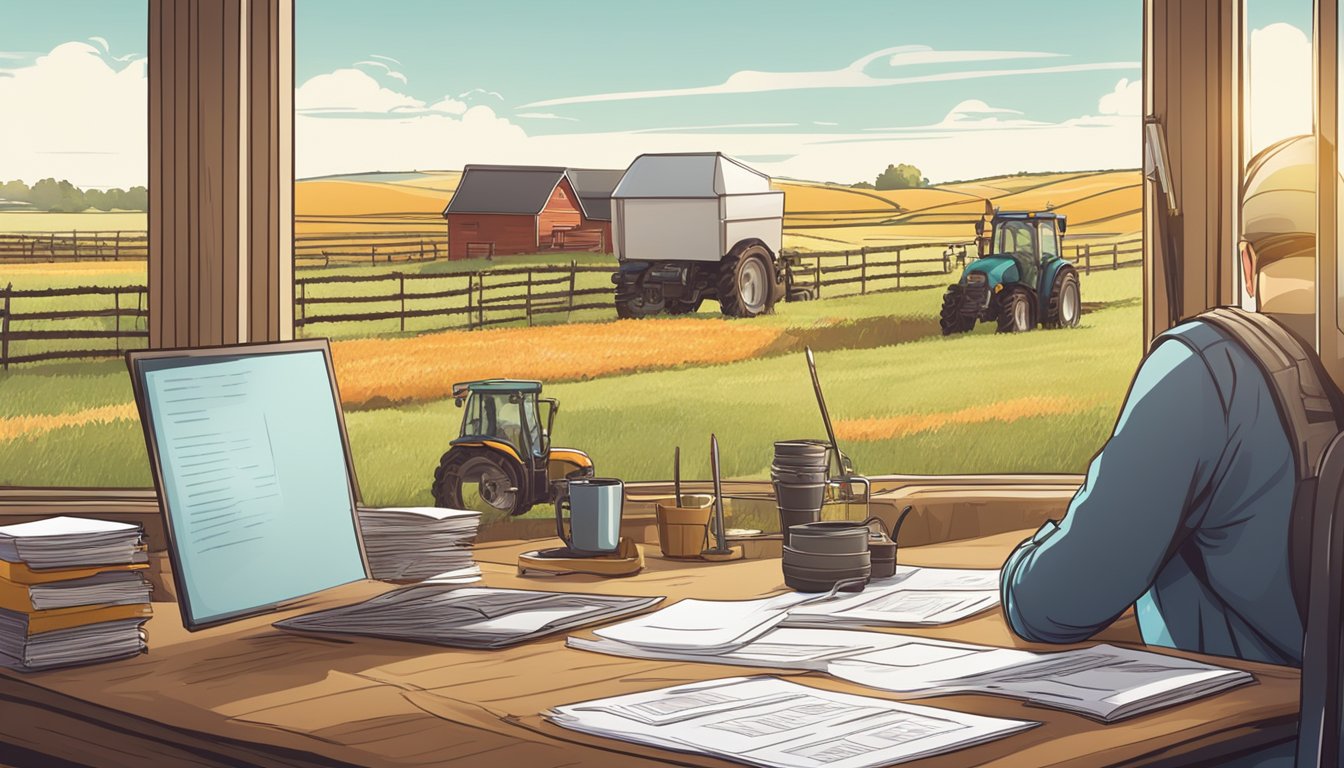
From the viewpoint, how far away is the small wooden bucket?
2.56m

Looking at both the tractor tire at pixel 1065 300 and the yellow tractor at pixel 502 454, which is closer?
the yellow tractor at pixel 502 454

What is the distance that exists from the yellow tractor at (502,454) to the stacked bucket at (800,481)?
1.54 ft

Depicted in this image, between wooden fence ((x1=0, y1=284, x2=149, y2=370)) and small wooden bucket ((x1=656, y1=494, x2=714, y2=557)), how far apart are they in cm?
202

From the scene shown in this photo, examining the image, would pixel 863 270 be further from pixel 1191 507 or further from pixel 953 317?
pixel 1191 507

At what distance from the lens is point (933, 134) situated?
4332 millimetres

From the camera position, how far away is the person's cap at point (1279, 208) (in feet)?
5.54

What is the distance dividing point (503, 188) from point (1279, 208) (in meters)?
2.42

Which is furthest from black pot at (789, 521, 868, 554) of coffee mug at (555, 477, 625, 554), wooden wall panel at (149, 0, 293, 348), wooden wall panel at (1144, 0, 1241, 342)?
wooden wall panel at (149, 0, 293, 348)

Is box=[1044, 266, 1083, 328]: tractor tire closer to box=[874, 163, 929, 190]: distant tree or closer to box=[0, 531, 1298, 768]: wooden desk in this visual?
box=[874, 163, 929, 190]: distant tree

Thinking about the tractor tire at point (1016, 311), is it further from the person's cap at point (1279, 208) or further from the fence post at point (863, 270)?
the person's cap at point (1279, 208)

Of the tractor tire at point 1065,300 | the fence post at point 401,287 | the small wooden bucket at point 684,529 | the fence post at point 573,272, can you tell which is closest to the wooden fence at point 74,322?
the fence post at point 401,287

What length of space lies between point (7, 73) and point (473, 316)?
1834 millimetres

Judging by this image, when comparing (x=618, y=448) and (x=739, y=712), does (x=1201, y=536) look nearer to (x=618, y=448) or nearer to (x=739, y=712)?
(x=739, y=712)

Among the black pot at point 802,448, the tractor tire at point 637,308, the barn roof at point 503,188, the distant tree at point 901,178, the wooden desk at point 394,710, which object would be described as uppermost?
the distant tree at point 901,178
